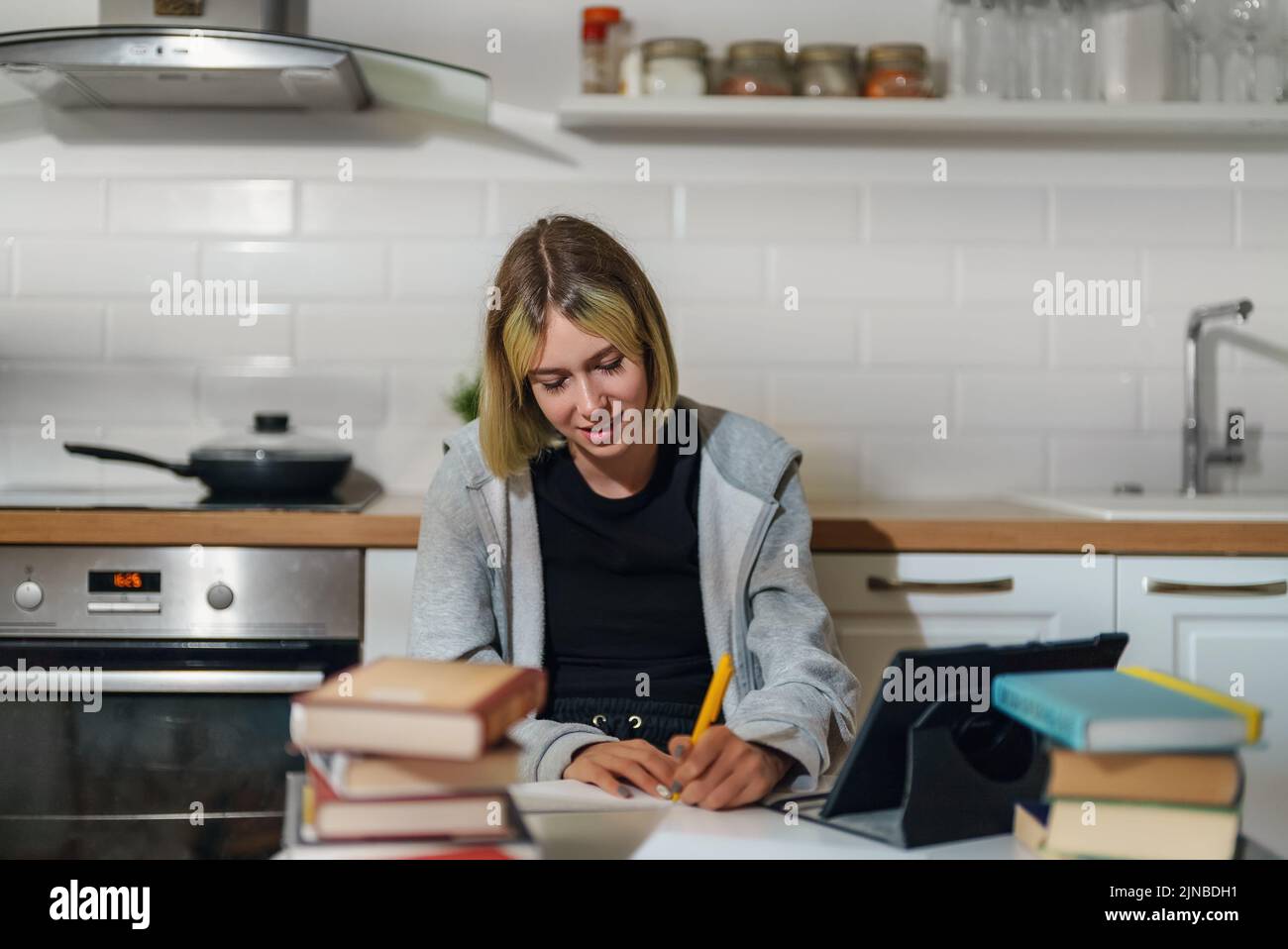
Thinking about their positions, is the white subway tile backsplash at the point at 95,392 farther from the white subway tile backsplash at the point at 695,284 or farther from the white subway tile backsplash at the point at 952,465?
the white subway tile backsplash at the point at 952,465

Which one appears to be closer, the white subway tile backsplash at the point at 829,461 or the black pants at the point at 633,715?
the black pants at the point at 633,715

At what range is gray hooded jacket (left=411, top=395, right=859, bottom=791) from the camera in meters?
1.49

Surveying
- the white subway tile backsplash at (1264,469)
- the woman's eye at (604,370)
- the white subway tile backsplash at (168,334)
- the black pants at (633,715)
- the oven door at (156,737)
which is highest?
the white subway tile backsplash at (168,334)

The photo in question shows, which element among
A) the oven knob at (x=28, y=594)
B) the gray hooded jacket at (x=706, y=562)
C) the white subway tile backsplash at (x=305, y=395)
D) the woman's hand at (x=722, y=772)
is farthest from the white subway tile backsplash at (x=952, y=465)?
the woman's hand at (x=722, y=772)

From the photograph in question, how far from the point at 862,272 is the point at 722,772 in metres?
1.71

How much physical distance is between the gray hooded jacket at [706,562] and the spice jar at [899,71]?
968 millimetres

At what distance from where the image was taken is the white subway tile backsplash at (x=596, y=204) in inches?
97.6

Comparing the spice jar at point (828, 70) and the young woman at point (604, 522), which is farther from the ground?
the spice jar at point (828, 70)

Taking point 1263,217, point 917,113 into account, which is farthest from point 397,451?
point 1263,217

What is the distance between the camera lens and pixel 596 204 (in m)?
2.48

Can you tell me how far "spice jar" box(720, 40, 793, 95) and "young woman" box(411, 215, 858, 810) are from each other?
0.90m
